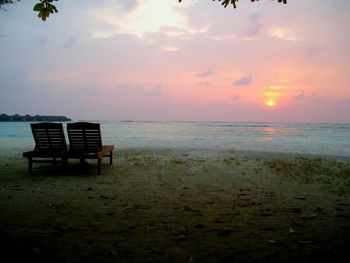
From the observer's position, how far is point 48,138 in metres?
9.20

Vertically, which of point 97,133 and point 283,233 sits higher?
point 97,133

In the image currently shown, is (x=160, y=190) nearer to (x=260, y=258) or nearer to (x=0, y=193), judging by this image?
(x=0, y=193)

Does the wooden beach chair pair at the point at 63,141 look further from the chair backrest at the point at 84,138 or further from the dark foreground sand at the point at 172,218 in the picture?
the dark foreground sand at the point at 172,218

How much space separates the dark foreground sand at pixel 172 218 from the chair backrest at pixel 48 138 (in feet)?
2.73

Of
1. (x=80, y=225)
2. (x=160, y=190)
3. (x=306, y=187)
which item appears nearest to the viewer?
(x=80, y=225)

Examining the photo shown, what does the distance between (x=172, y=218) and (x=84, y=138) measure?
528 centimetres

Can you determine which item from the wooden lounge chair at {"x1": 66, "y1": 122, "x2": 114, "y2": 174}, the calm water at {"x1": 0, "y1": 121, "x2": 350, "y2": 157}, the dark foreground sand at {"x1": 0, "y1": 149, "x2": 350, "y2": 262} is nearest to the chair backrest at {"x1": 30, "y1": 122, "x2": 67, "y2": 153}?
the wooden lounge chair at {"x1": 66, "y1": 122, "x2": 114, "y2": 174}

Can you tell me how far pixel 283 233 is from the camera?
13.3ft

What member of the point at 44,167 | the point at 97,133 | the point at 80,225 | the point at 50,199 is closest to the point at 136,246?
the point at 80,225

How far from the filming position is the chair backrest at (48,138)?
910 cm

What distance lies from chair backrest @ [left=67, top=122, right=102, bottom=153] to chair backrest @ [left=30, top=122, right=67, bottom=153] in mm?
334

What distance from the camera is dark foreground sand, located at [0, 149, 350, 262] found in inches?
134

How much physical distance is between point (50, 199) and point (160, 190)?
2287 millimetres

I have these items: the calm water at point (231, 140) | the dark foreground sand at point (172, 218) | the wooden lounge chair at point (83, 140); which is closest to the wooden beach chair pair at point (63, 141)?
the wooden lounge chair at point (83, 140)
